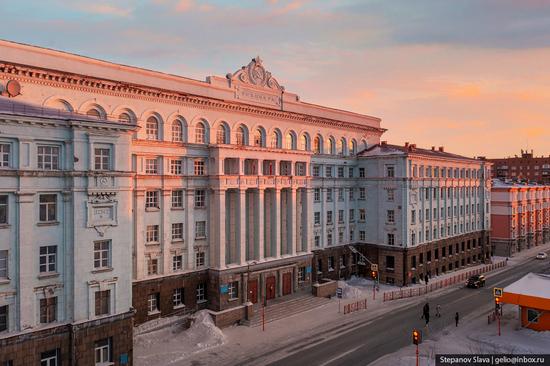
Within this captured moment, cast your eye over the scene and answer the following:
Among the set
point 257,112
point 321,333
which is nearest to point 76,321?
point 321,333

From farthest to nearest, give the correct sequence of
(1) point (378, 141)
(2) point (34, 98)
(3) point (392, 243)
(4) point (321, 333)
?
(1) point (378, 141) → (3) point (392, 243) → (4) point (321, 333) → (2) point (34, 98)

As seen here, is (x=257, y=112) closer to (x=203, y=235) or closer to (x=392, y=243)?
(x=203, y=235)

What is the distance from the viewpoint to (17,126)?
26312 millimetres

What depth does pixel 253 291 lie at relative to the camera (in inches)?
1796

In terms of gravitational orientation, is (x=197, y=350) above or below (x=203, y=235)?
below

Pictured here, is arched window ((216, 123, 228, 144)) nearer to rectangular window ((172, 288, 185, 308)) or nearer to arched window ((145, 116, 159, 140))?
arched window ((145, 116, 159, 140))

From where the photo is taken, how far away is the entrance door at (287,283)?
4884cm

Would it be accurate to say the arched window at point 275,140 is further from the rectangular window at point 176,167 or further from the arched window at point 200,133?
the rectangular window at point 176,167

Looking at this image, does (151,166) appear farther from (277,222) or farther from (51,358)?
(51,358)

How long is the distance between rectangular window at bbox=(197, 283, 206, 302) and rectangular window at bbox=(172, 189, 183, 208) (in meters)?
8.31

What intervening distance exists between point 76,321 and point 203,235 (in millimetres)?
17318

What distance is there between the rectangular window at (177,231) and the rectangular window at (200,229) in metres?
1.75

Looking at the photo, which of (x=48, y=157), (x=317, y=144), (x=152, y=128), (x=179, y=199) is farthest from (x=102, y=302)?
(x=317, y=144)

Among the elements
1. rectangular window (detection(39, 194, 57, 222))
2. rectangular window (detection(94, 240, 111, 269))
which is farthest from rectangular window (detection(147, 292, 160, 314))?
Answer: rectangular window (detection(39, 194, 57, 222))
